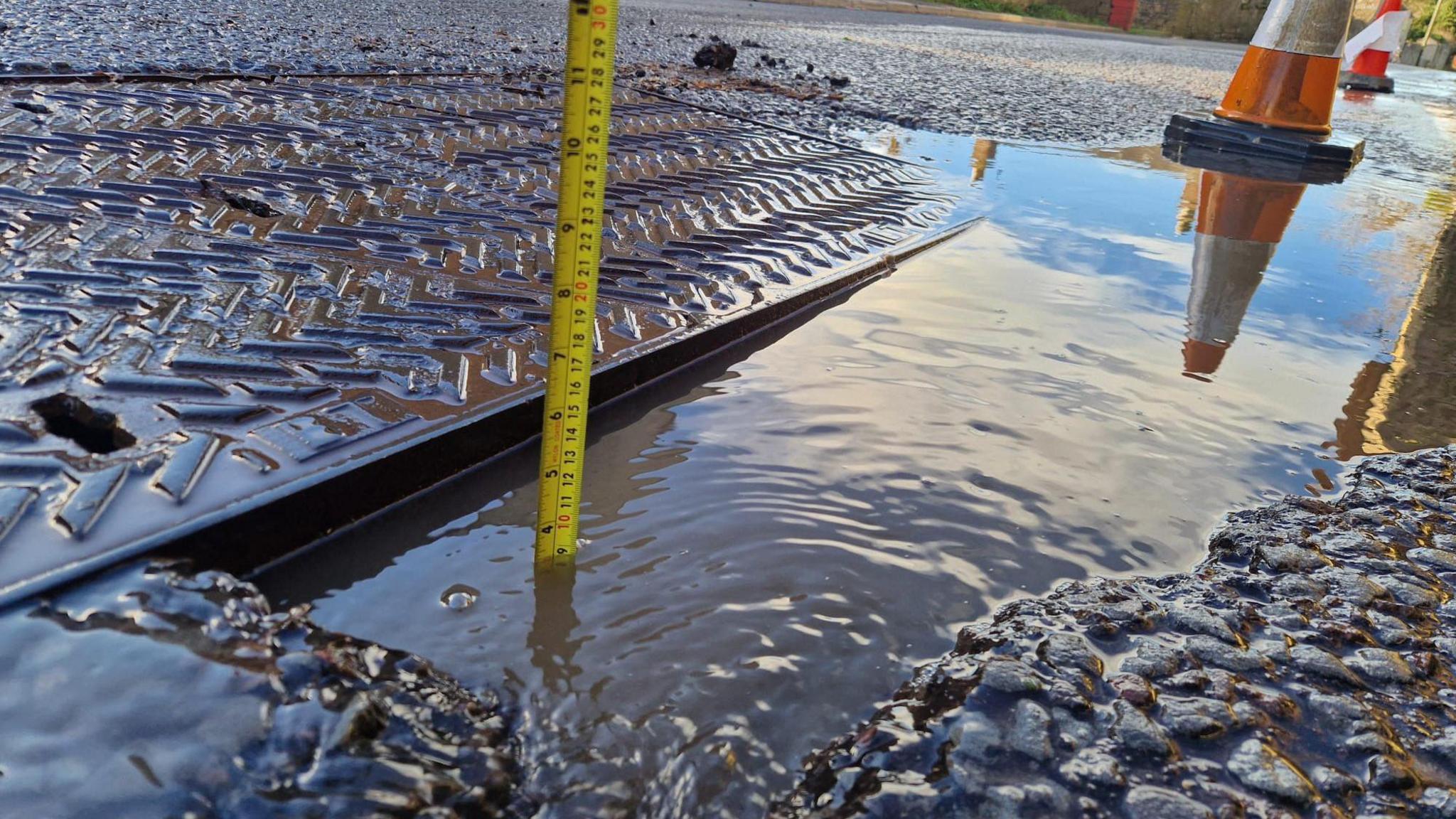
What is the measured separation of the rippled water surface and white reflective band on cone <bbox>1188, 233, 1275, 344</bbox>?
0.8 inches

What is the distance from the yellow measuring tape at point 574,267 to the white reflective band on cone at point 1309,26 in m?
6.72

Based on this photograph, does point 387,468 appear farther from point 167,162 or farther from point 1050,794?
point 167,162

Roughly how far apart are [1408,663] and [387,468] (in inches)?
78.2

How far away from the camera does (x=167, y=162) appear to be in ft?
12.0

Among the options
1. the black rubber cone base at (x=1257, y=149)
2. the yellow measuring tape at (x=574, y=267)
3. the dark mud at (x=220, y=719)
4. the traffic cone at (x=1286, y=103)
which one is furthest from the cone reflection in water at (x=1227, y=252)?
the dark mud at (x=220, y=719)

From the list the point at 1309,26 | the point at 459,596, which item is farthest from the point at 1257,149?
the point at 459,596

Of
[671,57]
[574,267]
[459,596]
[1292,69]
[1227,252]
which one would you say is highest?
[1292,69]

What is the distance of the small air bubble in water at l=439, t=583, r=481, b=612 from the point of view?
181 cm

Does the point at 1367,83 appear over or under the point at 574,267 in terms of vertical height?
over

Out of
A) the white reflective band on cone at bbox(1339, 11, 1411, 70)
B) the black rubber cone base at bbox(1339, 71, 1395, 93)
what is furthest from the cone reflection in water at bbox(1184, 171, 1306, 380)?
the white reflective band on cone at bbox(1339, 11, 1411, 70)

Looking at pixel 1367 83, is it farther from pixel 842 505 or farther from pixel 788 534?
pixel 788 534

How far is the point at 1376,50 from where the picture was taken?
672 inches

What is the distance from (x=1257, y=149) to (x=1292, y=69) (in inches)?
23.3

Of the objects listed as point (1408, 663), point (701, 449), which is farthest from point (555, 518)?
point (1408, 663)
